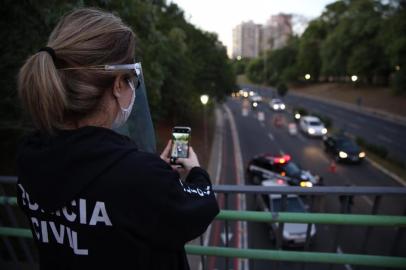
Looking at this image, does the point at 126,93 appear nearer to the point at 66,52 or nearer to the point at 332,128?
the point at 66,52

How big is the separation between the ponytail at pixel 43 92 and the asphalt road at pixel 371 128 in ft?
85.6

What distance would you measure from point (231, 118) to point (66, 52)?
42927 millimetres

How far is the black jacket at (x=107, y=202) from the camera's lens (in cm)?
139

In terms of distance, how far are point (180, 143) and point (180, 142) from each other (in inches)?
0.4

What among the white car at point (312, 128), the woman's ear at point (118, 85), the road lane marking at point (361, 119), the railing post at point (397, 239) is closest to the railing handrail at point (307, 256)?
the railing post at point (397, 239)

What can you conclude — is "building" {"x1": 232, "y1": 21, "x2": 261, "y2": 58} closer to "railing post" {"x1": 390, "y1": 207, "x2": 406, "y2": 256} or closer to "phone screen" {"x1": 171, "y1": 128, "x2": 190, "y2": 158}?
"railing post" {"x1": 390, "y1": 207, "x2": 406, "y2": 256}

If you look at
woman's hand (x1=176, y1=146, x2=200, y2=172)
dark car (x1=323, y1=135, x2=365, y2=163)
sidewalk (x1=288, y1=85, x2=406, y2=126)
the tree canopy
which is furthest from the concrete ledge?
woman's hand (x1=176, y1=146, x2=200, y2=172)

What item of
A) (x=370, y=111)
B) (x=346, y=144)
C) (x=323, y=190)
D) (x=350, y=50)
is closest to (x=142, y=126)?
(x=323, y=190)

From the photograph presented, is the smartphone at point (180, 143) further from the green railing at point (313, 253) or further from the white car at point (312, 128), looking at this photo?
the white car at point (312, 128)

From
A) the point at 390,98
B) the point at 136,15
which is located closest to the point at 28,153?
the point at 136,15

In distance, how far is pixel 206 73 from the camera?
94.3ft

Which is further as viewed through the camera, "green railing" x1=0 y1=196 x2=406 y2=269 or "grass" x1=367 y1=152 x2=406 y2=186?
"grass" x1=367 y1=152 x2=406 y2=186

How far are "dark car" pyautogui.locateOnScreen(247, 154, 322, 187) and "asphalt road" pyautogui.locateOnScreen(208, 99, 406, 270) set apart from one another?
121 centimetres

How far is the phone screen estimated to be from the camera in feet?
6.61
